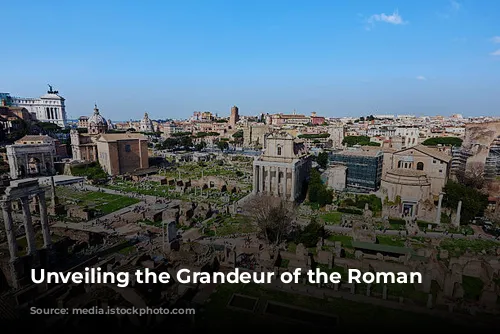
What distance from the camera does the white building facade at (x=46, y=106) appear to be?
428 ft

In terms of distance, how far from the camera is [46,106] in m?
131

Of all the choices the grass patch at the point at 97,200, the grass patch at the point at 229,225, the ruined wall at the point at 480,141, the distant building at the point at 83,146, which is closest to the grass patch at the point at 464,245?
the grass patch at the point at 229,225

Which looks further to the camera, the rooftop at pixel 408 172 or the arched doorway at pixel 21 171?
the arched doorway at pixel 21 171

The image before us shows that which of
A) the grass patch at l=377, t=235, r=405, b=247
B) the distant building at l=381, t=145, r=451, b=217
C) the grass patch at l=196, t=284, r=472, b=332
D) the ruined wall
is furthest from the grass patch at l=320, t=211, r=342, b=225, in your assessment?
the ruined wall

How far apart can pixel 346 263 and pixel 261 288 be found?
7207mm

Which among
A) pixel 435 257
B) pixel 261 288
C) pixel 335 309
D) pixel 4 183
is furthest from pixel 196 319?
pixel 4 183

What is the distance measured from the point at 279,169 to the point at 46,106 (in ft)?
415

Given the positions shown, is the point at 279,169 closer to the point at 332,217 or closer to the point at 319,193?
the point at 319,193

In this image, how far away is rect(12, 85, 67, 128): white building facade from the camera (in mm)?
130375

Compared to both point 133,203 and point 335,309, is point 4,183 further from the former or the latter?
point 335,309

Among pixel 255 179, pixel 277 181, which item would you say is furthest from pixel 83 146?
pixel 277 181

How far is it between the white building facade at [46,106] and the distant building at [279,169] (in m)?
118

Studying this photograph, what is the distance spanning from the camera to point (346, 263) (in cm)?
2372

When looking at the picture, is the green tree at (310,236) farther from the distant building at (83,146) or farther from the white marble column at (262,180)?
the distant building at (83,146)
